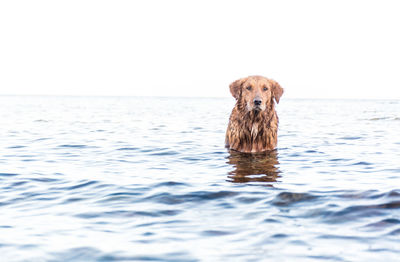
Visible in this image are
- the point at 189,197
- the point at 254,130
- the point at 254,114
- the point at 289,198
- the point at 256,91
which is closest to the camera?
the point at 289,198

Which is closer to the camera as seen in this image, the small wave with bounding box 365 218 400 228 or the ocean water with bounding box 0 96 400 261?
Result: the ocean water with bounding box 0 96 400 261

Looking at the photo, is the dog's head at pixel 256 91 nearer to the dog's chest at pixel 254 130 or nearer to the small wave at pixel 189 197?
the dog's chest at pixel 254 130

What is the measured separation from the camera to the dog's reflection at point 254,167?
25.1 ft

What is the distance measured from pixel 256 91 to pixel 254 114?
1.88 feet

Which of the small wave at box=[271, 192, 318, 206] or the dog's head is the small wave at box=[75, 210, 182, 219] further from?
the dog's head

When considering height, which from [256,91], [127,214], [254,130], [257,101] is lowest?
[127,214]

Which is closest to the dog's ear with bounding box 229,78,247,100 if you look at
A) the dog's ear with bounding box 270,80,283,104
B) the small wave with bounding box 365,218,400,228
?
the dog's ear with bounding box 270,80,283,104

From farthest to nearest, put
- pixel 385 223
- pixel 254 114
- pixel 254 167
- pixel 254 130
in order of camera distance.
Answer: pixel 254 130 → pixel 254 114 → pixel 254 167 → pixel 385 223

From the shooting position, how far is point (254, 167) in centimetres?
875

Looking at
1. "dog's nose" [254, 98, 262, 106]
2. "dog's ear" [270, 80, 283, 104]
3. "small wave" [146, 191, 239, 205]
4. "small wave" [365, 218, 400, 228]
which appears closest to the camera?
"small wave" [365, 218, 400, 228]

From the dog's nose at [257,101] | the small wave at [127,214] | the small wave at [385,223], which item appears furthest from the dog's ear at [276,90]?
the small wave at [385,223]

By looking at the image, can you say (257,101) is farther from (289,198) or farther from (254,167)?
(289,198)

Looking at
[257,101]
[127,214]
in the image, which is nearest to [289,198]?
[127,214]

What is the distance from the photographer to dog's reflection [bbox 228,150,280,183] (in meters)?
7.64
